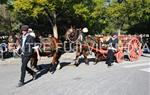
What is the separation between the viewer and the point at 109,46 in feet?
55.8

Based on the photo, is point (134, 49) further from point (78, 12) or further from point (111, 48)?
point (78, 12)

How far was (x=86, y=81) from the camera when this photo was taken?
12.4 m

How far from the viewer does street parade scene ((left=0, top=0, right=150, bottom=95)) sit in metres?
11.5

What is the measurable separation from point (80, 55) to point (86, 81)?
4912 millimetres

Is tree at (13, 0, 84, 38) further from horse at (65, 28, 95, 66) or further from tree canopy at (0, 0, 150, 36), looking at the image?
horse at (65, 28, 95, 66)

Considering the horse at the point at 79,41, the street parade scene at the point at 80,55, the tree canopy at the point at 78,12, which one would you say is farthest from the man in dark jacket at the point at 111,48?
the tree canopy at the point at 78,12

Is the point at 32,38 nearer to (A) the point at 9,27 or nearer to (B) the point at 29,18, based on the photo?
(B) the point at 29,18

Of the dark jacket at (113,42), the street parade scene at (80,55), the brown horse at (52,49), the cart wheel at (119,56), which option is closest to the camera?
the street parade scene at (80,55)

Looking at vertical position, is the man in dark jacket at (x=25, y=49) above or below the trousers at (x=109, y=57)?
above

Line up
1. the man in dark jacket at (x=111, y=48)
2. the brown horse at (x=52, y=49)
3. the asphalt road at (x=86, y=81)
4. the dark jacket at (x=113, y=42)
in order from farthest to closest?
the dark jacket at (x=113, y=42), the man in dark jacket at (x=111, y=48), the brown horse at (x=52, y=49), the asphalt road at (x=86, y=81)

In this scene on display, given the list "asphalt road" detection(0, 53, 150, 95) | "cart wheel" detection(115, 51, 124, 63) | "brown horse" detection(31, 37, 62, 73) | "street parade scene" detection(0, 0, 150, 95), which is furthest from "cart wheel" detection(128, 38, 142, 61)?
"brown horse" detection(31, 37, 62, 73)

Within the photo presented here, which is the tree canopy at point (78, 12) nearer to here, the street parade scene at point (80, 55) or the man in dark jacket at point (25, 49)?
the street parade scene at point (80, 55)

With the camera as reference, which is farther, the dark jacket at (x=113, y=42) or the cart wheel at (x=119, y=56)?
the cart wheel at (x=119, y=56)

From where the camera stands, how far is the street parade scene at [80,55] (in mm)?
11539
